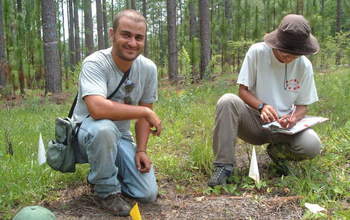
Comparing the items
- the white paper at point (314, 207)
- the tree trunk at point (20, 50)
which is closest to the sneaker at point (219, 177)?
the white paper at point (314, 207)

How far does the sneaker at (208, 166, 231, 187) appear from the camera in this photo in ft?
9.40

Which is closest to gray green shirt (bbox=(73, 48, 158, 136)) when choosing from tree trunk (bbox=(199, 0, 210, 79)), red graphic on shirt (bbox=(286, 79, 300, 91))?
red graphic on shirt (bbox=(286, 79, 300, 91))

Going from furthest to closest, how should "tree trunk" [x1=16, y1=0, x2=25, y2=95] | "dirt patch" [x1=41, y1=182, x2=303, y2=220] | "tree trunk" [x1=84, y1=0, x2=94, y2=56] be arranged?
"tree trunk" [x1=84, y1=0, x2=94, y2=56] < "tree trunk" [x1=16, y1=0, x2=25, y2=95] < "dirt patch" [x1=41, y1=182, x2=303, y2=220]

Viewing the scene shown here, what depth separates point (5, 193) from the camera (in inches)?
104

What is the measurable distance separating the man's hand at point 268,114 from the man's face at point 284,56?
394 mm

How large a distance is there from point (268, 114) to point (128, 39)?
1.13 meters

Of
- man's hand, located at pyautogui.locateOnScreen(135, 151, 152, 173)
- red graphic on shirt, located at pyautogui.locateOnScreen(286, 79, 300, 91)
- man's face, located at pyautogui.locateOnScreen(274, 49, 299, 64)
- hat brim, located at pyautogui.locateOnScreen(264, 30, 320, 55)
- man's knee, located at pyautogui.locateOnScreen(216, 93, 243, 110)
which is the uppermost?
hat brim, located at pyautogui.locateOnScreen(264, 30, 320, 55)

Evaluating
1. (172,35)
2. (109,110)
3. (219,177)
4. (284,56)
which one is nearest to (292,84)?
(284,56)

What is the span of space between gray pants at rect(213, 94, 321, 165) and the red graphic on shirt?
0.32 m

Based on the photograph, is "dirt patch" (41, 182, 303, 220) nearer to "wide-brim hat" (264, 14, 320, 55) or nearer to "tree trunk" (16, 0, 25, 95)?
"wide-brim hat" (264, 14, 320, 55)

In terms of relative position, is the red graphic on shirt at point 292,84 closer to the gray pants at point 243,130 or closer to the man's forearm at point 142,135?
the gray pants at point 243,130

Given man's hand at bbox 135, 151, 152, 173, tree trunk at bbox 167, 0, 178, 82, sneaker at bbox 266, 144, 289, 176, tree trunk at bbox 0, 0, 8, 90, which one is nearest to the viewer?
man's hand at bbox 135, 151, 152, 173

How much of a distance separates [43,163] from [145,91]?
0.97 meters

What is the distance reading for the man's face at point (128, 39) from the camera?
2475 mm
